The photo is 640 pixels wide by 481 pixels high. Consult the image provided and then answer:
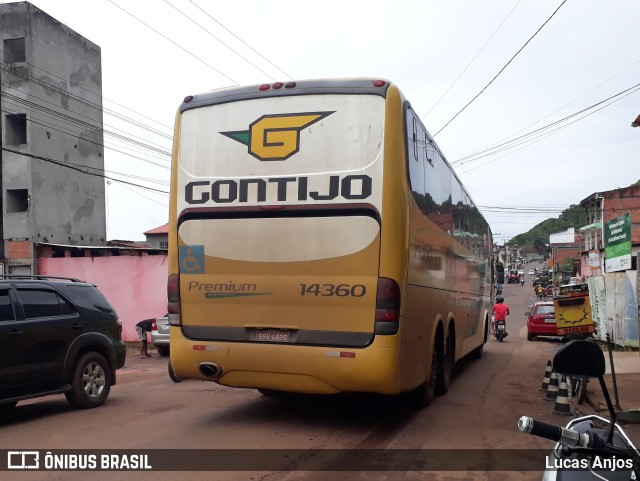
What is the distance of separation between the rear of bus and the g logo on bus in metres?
0.01

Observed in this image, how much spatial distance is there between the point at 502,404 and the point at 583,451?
7.05 metres

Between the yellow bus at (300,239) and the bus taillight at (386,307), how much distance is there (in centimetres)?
1

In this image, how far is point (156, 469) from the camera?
221 inches

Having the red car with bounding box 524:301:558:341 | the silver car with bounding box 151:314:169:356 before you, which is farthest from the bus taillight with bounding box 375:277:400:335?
the red car with bounding box 524:301:558:341

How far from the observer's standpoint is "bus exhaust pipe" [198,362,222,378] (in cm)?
717

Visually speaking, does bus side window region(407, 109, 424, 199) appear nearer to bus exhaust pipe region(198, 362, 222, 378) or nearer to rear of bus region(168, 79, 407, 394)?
rear of bus region(168, 79, 407, 394)

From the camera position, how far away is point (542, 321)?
23.3 meters

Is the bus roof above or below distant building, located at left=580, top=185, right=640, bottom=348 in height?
above

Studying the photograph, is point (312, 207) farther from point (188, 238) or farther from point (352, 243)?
point (188, 238)

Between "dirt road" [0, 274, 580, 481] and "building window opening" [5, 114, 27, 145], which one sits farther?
"building window opening" [5, 114, 27, 145]

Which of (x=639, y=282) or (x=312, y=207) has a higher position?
(x=312, y=207)

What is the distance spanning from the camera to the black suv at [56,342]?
7895 mm

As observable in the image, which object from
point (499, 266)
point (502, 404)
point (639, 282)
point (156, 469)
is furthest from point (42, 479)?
point (499, 266)

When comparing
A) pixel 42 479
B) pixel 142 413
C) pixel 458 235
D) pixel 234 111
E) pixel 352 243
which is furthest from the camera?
pixel 458 235
